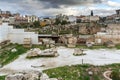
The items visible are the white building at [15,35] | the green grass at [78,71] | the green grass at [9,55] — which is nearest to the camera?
the green grass at [78,71]

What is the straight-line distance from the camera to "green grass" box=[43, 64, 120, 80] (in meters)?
19.4

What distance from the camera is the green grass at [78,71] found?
19.4m

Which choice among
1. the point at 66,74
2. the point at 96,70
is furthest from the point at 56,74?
the point at 96,70

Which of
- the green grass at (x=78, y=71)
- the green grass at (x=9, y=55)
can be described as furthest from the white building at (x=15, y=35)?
the green grass at (x=78, y=71)

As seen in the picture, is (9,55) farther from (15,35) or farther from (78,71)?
(78,71)

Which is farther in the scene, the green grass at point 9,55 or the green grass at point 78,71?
the green grass at point 9,55

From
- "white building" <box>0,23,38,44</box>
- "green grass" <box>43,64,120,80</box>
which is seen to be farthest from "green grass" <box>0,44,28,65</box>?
"green grass" <box>43,64,120,80</box>

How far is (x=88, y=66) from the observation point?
21.9 meters

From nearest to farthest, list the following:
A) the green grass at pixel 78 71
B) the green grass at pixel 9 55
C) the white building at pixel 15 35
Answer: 1. the green grass at pixel 78 71
2. the green grass at pixel 9 55
3. the white building at pixel 15 35

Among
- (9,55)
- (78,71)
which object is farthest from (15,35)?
(78,71)

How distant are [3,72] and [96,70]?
6292mm

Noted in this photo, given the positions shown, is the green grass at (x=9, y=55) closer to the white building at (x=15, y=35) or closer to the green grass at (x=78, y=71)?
the white building at (x=15, y=35)

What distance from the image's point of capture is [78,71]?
67.3ft

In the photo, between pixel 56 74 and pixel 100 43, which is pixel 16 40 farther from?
pixel 56 74
